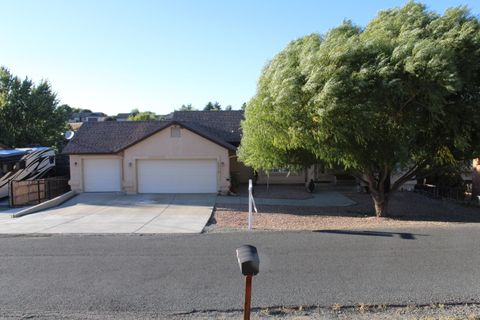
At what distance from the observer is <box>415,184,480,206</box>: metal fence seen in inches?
833

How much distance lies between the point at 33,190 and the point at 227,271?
56.0ft

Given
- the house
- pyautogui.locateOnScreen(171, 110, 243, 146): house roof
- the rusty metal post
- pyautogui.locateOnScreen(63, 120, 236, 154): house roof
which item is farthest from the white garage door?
the rusty metal post

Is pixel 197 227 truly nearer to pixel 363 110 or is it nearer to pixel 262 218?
pixel 262 218

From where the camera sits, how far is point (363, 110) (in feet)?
38.5

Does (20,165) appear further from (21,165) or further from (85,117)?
(85,117)

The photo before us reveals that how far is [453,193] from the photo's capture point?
22.0 meters

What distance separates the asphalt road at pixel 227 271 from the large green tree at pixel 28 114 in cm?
2413

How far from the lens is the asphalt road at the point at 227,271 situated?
6176mm

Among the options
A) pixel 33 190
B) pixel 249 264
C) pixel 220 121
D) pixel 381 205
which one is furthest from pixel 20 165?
pixel 249 264

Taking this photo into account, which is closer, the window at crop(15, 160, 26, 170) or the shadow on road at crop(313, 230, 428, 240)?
the shadow on road at crop(313, 230, 428, 240)

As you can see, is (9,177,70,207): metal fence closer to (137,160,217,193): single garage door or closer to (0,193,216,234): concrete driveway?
(0,193,216,234): concrete driveway

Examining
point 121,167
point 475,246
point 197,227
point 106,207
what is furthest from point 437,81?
point 121,167

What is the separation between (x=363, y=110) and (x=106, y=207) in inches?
427

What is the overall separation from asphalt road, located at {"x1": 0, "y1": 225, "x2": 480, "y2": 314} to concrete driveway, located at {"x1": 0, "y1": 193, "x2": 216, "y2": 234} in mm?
1795
